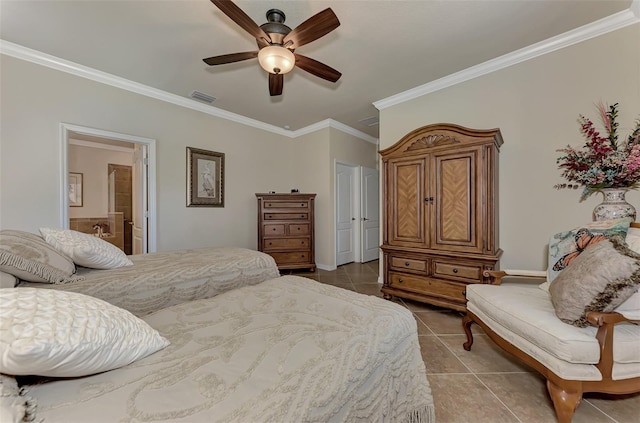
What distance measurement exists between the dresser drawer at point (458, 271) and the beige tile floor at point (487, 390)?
1.57ft

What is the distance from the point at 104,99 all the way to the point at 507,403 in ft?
15.4

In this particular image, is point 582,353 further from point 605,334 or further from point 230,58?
point 230,58

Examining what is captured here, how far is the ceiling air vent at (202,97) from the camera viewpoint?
3.42 meters

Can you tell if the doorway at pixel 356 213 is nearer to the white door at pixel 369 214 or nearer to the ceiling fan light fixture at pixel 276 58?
the white door at pixel 369 214

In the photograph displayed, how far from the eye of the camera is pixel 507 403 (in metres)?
1.48

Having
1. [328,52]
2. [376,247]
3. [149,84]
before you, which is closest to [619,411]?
[328,52]

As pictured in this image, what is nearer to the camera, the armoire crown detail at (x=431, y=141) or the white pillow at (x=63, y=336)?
the white pillow at (x=63, y=336)

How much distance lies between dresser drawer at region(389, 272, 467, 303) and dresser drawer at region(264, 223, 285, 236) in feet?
6.80

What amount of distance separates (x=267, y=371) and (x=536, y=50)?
3.55 meters

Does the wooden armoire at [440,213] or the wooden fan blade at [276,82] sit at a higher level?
the wooden fan blade at [276,82]

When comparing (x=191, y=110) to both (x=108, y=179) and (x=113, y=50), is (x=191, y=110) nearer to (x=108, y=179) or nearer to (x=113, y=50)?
(x=113, y=50)

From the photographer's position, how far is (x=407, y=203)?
2.88 metres

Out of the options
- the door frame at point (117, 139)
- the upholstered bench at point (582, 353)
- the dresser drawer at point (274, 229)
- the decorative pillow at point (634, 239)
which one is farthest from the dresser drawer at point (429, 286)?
the door frame at point (117, 139)

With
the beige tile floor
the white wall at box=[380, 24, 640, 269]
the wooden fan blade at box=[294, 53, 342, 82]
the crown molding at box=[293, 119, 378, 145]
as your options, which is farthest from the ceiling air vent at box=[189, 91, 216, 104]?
the beige tile floor
